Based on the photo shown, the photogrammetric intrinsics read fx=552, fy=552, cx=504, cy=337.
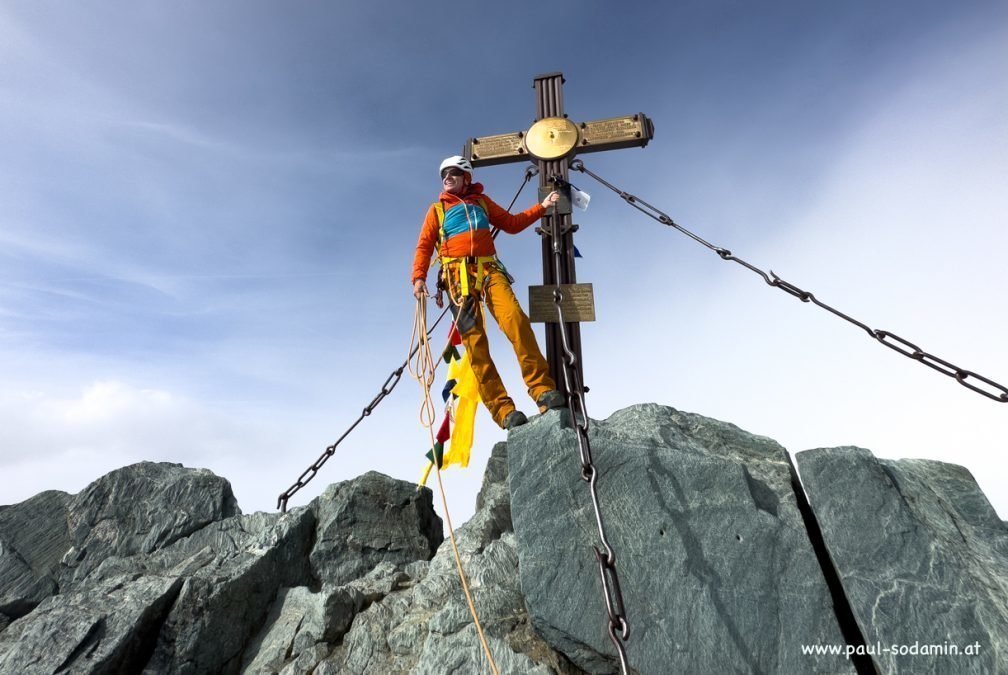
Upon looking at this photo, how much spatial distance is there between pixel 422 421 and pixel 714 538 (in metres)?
2.98

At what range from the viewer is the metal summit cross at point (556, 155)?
6.73 meters

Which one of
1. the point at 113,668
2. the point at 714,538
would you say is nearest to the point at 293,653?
the point at 113,668

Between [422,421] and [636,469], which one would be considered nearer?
[636,469]

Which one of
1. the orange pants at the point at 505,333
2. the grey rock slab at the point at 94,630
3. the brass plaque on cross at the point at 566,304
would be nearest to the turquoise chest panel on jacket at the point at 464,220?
the orange pants at the point at 505,333

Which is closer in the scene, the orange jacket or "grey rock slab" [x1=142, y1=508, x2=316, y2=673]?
"grey rock slab" [x1=142, y1=508, x2=316, y2=673]

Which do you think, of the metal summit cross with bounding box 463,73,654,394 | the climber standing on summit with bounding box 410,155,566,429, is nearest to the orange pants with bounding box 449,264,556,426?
the climber standing on summit with bounding box 410,155,566,429

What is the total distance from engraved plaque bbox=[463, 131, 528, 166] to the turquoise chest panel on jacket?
166cm

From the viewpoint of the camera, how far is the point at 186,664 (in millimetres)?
5254

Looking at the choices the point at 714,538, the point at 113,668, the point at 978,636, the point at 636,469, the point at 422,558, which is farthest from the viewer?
the point at 422,558

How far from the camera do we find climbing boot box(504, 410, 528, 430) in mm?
5836

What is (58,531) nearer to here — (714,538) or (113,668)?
(113,668)

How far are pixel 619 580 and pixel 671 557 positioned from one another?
1.45ft

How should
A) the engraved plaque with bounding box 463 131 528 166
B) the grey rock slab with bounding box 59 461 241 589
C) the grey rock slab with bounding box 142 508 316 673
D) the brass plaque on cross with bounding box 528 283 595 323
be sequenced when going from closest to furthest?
the grey rock slab with bounding box 142 508 316 673 < the brass plaque on cross with bounding box 528 283 595 323 < the grey rock slab with bounding box 59 461 241 589 < the engraved plaque with bounding box 463 131 528 166

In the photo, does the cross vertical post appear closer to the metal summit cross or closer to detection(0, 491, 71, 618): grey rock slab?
the metal summit cross
